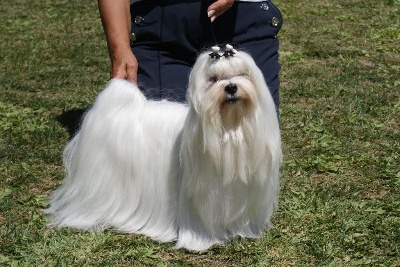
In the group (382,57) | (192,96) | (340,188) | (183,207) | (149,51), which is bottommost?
(382,57)

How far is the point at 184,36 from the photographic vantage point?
458 cm

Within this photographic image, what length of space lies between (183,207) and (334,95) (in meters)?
2.91

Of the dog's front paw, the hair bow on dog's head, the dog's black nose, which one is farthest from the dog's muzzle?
the dog's front paw

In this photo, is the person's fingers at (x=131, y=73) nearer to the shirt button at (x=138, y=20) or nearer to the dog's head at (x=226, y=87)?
the shirt button at (x=138, y=20)

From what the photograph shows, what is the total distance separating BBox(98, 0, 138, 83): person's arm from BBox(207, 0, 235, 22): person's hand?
0.49 m

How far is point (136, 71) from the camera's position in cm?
427

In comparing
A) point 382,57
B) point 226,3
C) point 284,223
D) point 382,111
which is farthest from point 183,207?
point 382,57

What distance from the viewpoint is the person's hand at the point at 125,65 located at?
4195 millimetres

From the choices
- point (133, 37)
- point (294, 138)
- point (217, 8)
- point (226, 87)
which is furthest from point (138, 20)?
point (294, 138)

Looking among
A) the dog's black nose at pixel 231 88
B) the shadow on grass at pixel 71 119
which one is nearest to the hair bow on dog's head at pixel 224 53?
the dog's black nose at pixel 231 88

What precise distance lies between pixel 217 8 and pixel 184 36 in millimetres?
437

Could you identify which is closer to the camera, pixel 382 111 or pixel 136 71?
pixel 136 71

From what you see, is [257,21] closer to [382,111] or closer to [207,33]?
[207,33]

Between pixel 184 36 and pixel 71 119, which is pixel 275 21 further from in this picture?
pixel 71 119
